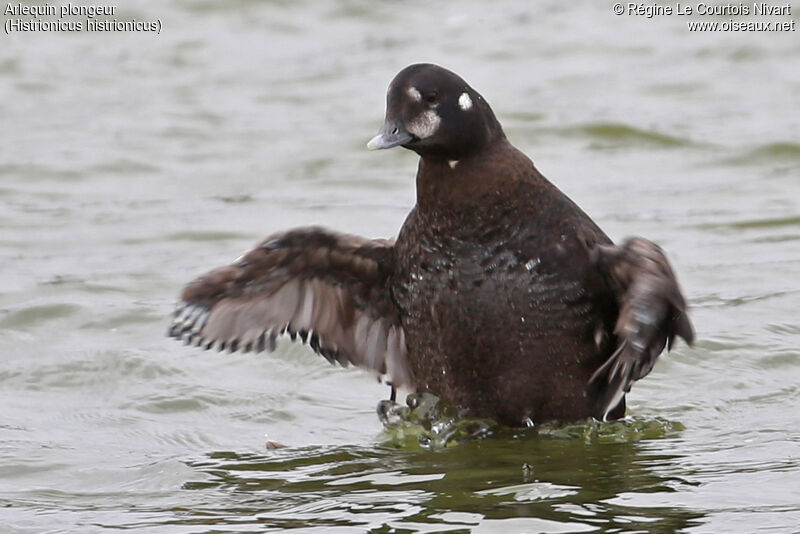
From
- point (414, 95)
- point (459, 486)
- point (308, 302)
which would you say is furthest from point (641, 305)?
point (308, 302)

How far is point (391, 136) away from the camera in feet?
23.2

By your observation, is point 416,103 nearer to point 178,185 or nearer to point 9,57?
point 178,185

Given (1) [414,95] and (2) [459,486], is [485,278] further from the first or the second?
(2) [459,486]

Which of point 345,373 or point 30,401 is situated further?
point 345,373

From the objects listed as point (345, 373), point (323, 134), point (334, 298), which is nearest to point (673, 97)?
point (323, 134)

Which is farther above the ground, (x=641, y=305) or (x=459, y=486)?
(x=641, y=305)

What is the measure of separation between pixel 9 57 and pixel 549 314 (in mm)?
11935

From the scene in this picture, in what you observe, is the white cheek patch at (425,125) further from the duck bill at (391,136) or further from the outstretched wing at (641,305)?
the outstretched wing at (641,305)

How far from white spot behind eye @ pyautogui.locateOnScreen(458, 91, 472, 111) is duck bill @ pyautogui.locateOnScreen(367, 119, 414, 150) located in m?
0.27

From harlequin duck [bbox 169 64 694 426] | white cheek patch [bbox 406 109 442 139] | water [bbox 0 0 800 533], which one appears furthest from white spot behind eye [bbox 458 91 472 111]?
water [bbox 0 0 800 533]

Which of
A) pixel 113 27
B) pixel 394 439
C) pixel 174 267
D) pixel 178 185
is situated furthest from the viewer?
pixel 113 27

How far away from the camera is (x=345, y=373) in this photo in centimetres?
927

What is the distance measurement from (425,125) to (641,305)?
129 centimetres

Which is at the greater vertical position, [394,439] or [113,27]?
[113,27]
